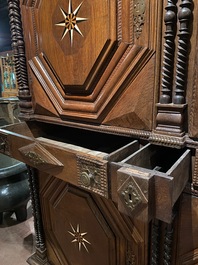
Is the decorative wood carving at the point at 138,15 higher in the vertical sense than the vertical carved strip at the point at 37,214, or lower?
higher

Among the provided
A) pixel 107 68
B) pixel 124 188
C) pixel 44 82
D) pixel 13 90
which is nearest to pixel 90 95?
pixel 107 68

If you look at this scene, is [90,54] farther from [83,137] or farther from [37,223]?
[37,223]

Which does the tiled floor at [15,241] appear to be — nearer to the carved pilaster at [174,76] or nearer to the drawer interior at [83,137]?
the drawer interior at [83,137]

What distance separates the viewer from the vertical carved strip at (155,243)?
73 cm

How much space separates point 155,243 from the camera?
75 centimetres

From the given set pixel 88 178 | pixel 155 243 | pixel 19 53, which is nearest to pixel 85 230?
pixel 155 243

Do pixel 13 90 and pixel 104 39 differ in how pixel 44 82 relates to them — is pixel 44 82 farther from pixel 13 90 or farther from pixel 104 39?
pixel 13 90

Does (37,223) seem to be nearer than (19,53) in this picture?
No

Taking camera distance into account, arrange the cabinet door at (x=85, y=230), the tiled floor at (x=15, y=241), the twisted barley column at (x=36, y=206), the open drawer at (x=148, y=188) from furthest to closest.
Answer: the tiled floor at (x=15, y=241) < the twisted barley column at (x=36, y=206) < the cabinet door at (x=85, y=230) < the open drawer at (x=148, y=188)

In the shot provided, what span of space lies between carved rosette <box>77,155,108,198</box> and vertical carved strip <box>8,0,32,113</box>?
1.70 feet

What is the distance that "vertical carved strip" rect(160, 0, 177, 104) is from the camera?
571 mm

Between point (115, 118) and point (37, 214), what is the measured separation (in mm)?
819

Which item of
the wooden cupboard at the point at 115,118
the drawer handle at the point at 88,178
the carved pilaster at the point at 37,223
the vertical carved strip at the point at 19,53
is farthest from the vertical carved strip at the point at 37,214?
the drawer handle at the point at 88,178

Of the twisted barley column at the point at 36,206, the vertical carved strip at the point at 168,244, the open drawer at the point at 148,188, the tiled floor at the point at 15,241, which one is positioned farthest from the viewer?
the tiled floor at the point at 15,241
